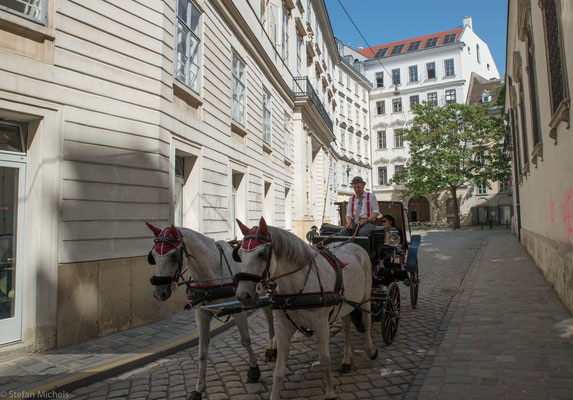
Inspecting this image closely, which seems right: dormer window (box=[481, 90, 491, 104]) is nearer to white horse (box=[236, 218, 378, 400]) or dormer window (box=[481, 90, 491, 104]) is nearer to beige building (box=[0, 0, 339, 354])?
beige building (box=[0, 0, 339, 354])

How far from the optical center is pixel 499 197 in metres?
39.3

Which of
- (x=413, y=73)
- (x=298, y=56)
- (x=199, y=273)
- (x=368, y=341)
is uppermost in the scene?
(x=413, y=73)

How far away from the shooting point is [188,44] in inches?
346

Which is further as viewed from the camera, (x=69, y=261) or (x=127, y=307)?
(x=127, y=307)

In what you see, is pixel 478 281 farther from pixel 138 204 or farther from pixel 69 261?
pixel 69 261

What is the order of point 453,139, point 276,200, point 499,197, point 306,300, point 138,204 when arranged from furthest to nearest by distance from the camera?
point 499,197
point 453,139
point 276,200
point 138,204
point 306,300

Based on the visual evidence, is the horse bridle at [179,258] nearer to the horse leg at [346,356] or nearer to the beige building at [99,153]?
the horse leg at [346,356]

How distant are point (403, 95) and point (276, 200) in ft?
122

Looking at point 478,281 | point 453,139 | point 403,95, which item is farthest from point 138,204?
point 403,95

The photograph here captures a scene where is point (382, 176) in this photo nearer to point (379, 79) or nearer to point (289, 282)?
point (379, 79)

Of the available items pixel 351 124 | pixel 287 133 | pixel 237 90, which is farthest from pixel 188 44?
pixel 351 124

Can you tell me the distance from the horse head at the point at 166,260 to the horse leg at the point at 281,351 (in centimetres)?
112

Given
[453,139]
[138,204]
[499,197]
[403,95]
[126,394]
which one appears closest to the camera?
[126,394]

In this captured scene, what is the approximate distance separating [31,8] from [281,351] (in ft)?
20.7
